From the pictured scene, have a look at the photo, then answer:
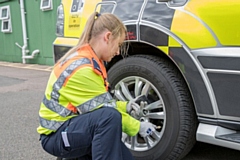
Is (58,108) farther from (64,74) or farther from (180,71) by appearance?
(180,71)

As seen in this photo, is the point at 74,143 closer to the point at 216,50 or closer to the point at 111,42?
the point at 111,42

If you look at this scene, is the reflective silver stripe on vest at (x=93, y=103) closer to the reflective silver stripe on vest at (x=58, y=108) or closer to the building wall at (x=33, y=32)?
the reflective silver stripe on vest at (x=58, y=108)

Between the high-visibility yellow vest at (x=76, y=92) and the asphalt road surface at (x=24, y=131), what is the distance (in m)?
0.96

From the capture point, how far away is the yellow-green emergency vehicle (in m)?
1.90

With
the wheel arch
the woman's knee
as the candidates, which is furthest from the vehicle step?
the woman's knee

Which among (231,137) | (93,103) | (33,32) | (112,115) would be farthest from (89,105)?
(33,32)

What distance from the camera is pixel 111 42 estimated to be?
5.72ft

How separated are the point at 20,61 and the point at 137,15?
9.28 m

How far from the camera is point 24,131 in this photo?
3.28 m

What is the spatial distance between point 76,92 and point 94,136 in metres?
0.26

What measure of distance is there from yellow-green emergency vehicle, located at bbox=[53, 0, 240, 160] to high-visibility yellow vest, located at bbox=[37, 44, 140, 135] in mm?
487

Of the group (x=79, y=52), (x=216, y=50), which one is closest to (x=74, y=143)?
(x=79, y=52)

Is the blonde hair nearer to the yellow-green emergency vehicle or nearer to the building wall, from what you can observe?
the yellow-green emergency vehicle

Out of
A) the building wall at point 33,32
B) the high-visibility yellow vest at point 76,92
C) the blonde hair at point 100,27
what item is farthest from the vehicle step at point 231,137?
the building wall at point 33,32
